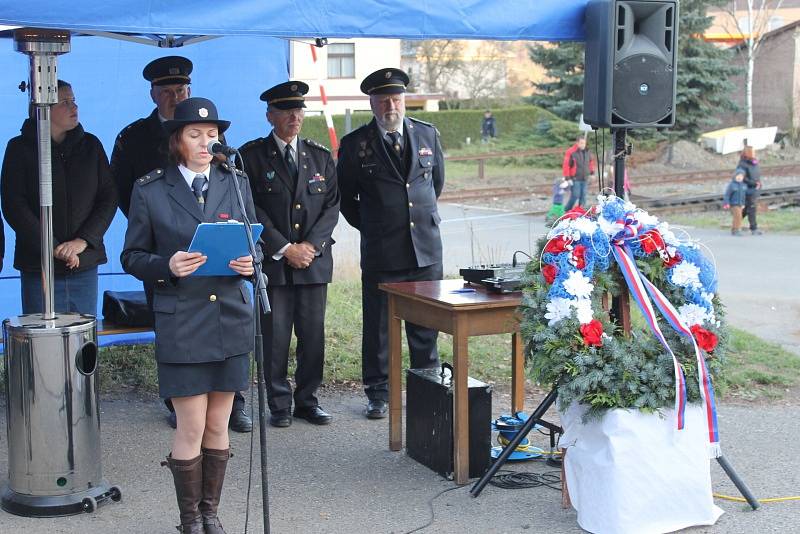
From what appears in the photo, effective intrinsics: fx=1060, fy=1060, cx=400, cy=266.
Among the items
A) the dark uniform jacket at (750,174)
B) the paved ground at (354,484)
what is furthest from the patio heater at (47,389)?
the dark uniform jacket at (750,174)

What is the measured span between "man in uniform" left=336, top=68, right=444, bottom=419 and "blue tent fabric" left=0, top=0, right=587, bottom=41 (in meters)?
1.15

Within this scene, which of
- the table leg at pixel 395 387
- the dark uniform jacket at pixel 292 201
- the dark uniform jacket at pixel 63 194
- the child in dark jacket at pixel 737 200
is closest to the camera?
the dark uniform jacket at pixel 63 194

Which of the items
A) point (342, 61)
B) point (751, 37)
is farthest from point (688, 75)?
point (342, 61)

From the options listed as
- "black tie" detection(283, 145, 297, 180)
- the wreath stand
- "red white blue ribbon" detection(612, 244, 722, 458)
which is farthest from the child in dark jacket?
"red white blue ribbon" detection(612, 244, 722, 458)

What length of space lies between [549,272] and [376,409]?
2.14 metres

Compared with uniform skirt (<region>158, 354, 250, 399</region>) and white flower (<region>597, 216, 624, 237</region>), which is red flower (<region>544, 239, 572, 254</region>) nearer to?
white flower (<region>597, 216, 624, 237</region>)

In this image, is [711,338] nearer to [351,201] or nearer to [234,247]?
[234,247]

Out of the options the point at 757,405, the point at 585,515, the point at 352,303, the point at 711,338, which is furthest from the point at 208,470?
the point at 352,303

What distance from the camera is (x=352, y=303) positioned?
9.85 meters

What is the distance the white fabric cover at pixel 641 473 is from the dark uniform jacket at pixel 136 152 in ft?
9.74

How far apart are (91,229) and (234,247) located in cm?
197

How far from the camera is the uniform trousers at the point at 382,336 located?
658 centimetres

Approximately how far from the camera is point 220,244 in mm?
4129

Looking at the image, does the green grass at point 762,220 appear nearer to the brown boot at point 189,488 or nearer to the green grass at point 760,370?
the green grass at point 760,370
